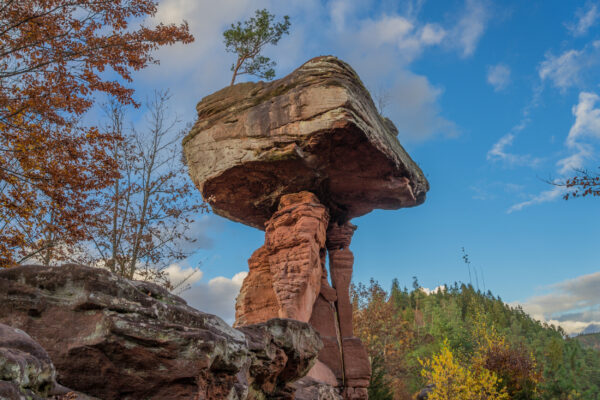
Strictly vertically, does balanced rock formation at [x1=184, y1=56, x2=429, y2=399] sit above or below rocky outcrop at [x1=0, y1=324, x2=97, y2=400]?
above

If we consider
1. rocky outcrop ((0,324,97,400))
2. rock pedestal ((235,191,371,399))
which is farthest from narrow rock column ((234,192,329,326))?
rocky outcrop ((0,324,97,400))

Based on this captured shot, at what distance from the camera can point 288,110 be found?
1016 cm

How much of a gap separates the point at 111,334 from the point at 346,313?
364 inches

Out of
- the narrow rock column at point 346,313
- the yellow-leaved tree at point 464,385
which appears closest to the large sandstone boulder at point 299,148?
the narrow rock column at point 346,313

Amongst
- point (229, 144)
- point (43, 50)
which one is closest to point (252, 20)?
point (229, 144)

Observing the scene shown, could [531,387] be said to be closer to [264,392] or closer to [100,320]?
[264,392]

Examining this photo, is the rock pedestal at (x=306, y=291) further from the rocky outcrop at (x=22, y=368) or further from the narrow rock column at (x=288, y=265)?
the rocky outcrop at (x=22, y=368)

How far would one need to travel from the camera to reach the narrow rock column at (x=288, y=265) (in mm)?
10289

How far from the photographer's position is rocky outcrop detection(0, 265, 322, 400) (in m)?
3.21

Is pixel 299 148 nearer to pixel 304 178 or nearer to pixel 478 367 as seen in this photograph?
pixel 304 178

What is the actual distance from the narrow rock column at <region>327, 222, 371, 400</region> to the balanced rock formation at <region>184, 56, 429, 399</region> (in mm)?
29

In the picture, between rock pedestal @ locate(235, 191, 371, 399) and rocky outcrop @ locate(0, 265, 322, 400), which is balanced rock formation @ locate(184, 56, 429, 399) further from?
rocky outcrop @ locate(0, 265, 322, 400)

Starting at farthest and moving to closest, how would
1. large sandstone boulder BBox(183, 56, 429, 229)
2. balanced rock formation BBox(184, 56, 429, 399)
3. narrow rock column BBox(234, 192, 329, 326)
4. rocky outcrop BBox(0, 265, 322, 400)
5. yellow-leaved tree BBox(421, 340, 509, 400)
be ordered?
yellow-leaved tree BBox(421, 340, 509, 400)
narrow rock column BBox(234, 192, 329, 326)
balanced rock formation BBox(184, 56, 429, 399)
large sandstone boulder BBox(183, 56, 429, 229)
rocky outcrop BBox(0, 265, 322, 400)

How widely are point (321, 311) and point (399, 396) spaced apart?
18.1 m
